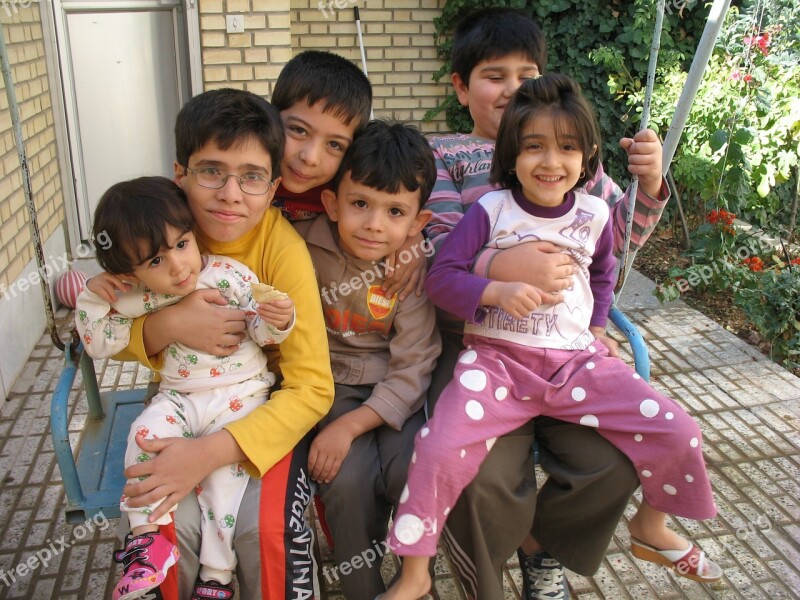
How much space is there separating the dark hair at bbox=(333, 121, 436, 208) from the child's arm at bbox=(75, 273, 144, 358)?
2.30 ft

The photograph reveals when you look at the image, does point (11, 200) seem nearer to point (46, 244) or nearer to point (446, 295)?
point (46, 244)

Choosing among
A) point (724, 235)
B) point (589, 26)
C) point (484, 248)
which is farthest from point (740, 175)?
point (484, 248)

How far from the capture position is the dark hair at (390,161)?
205 cm

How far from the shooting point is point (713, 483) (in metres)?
3.12

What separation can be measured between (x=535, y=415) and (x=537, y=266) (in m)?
0.41

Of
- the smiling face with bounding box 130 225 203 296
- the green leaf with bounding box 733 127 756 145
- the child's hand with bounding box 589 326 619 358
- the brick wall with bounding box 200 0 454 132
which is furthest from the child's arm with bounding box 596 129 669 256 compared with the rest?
the brick wall with bounding box 200 0 454 132

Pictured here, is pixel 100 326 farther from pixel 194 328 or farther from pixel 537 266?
pixel 537 266

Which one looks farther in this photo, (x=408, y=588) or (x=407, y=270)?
(x=407, y=270)

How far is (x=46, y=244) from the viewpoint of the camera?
4.46 m

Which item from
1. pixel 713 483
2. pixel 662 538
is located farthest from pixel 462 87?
pixel 713 483

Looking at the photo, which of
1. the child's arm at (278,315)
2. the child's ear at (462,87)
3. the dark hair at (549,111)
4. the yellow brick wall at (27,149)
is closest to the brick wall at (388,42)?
the yellow brick wall at (27,149)

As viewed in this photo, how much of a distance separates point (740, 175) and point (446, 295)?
3.57m

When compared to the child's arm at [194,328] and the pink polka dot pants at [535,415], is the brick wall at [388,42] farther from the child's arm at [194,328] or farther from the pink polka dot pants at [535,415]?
the pink polka dot pants at [535,415]

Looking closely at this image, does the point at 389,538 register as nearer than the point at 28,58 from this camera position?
Yes
